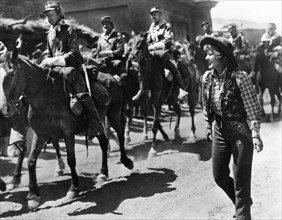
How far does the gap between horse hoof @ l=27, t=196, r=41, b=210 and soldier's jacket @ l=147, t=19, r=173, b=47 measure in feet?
17.2

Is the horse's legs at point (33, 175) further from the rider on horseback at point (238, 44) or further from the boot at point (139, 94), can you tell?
the rider on horseback at point (238, 44)

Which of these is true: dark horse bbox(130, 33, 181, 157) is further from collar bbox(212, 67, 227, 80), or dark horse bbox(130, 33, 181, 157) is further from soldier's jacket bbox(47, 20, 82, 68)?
collar bbox(212, 67, 227, 80)

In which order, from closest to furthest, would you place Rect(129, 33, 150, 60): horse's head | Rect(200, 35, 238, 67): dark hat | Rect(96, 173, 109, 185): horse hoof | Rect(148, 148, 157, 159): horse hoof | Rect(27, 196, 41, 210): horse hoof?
Rect(200, 35, 238, 67): dark hat, Rect(27, 196, 41, 210): horse hoof, Rect(96, 173, 109, 185): horse hoof, Rect(129, 33, 150, 60): horse's head, Rect(148, 148, 157, 159): horse hoof

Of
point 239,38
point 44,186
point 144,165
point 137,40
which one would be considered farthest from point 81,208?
point 239,38

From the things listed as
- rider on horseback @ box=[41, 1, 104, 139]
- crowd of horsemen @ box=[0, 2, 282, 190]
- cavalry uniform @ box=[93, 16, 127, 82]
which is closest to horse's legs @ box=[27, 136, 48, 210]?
crowd of horsemen @ box=[0, 2, 282, 190]

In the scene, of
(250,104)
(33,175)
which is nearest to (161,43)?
(33,175)

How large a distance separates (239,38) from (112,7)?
9.38 metres

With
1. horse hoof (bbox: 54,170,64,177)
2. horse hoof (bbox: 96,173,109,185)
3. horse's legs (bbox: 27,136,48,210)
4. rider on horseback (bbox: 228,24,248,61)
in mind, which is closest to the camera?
horse's legs (bbox: 27,136,48,210)

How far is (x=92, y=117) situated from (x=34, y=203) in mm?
1893

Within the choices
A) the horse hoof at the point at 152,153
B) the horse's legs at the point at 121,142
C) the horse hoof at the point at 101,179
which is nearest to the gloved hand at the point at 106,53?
the horse's legs at the point at 121,142

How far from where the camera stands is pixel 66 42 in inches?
323

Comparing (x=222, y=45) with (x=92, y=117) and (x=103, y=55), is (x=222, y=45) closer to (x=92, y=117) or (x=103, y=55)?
(x=92, y=117)

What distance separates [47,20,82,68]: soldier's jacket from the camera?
815 cm

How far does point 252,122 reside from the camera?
5.16m
